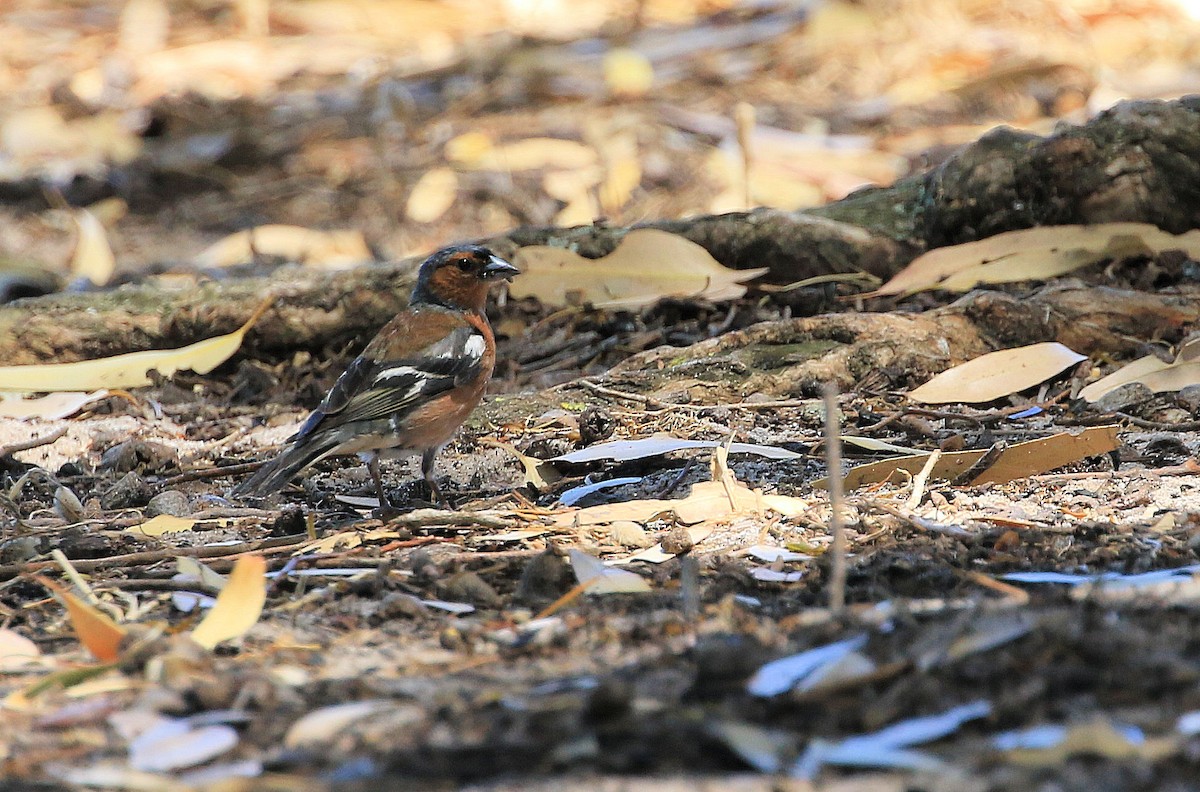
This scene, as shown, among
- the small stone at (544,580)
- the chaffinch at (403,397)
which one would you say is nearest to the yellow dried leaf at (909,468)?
the small stone at (544,580)

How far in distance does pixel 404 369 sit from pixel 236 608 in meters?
1.86

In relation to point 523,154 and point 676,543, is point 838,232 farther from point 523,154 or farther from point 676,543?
point 523,154

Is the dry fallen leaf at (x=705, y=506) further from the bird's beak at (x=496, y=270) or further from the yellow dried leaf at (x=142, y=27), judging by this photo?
the yellow dried leaf at (x=142, y=27)

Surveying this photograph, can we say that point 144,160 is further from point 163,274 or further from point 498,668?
point 498,668

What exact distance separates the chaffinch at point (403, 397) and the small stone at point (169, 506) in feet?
0.51

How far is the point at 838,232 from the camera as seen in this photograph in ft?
18.6

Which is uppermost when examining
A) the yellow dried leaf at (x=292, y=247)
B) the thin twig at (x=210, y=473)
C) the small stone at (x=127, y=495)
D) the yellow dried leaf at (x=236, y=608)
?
the yellow dried leaf at (x=236, y=608)

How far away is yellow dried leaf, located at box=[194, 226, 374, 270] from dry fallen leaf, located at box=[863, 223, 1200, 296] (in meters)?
3.80

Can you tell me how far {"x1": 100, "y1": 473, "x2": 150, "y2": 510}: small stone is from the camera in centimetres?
410

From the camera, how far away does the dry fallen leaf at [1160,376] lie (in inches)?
170

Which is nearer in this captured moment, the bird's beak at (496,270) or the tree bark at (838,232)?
the bird's beak at (496,270)

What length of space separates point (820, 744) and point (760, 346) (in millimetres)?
2968

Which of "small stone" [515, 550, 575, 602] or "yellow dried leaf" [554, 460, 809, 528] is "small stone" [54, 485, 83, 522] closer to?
"yellow dried leaf" [554, 460, 809, 528]

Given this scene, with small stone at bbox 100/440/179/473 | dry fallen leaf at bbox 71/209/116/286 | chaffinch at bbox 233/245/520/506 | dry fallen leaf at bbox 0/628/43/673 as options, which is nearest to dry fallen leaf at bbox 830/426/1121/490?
chaffinch at bbox 233/245/520/506
